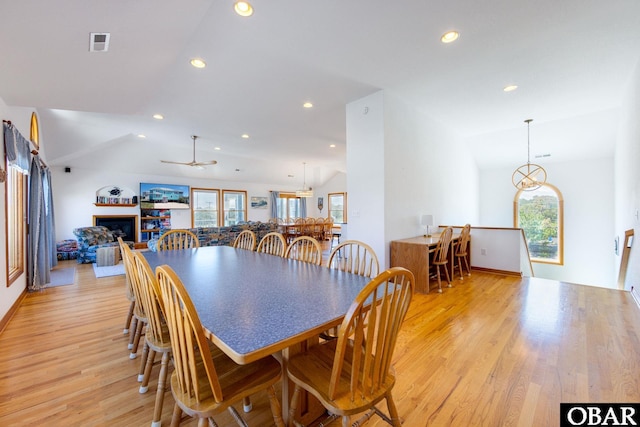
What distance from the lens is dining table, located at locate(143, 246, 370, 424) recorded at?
0.96 metres

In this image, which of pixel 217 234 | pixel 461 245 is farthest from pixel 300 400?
pixel 217 234

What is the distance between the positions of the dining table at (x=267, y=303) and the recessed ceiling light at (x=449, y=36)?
2.35 m

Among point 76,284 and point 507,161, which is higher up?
point 507,161

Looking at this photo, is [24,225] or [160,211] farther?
[160,211]

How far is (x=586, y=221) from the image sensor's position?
648 cm

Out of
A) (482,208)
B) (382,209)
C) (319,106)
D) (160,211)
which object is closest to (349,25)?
(319,106)

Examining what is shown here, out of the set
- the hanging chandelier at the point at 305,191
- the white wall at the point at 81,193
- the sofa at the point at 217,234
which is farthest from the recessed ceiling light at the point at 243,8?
the white wall at the point at 81,193

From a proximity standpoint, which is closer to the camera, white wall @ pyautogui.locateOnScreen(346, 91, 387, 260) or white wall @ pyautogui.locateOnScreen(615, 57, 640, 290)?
white wall @ pyautogui.locateOnScreen(615, 57, 640, 290)

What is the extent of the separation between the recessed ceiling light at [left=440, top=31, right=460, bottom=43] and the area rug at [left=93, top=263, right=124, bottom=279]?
614 cm

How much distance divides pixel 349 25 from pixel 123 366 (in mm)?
3354

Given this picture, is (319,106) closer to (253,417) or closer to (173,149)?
(253,417)

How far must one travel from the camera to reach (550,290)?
3.67 metres

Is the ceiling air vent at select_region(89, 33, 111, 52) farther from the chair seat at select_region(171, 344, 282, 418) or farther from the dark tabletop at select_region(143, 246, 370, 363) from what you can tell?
the chair seat at select_region(171, 344, 282, 418)

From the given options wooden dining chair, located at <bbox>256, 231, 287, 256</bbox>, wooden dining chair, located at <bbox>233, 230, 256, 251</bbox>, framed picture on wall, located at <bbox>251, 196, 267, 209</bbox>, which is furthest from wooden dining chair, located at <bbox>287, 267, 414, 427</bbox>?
framed picture on wall, located at <bbox>251, 196, 267, 209</bbox>
